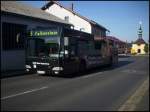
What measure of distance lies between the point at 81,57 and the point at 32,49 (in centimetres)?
353

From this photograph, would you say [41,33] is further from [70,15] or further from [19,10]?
[70,15]

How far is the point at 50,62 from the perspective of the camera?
17406mm

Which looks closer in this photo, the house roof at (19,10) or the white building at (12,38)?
the white building at (12,38)

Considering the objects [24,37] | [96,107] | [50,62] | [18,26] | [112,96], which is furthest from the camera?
[18,26]

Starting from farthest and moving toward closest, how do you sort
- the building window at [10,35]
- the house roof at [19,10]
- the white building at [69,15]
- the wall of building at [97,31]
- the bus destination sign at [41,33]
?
the wall of building at [97,31], the white building at [69,15], the house roof at [19,10], the building window at [10,35], the bus destination sign at [41,33]

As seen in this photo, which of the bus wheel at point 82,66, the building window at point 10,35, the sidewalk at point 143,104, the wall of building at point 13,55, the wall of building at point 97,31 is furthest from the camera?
the wall of building at point 97,31

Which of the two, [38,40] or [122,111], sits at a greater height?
[38,40]

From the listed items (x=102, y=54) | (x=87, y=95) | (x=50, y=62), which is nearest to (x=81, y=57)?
(x=50, y=62)

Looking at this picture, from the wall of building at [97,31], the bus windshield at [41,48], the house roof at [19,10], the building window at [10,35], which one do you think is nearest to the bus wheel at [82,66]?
the bus windshield at [41,48]

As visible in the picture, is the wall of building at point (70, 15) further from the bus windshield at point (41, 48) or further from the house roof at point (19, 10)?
the bus windshield at point (41, 48)

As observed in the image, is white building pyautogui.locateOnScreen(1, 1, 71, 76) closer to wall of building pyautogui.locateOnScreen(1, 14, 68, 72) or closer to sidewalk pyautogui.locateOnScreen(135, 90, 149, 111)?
wall of building pyautogui.locateOnScreen(1, 14, 68, 72)

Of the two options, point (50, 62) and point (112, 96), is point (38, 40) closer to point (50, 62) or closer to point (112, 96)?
point (50, 62)

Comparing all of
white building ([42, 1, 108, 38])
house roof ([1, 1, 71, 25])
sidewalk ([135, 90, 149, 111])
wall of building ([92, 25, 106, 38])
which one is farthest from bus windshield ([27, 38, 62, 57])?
wall of building ([92, 25, 106, 38])

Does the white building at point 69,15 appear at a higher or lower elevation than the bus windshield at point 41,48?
higher
